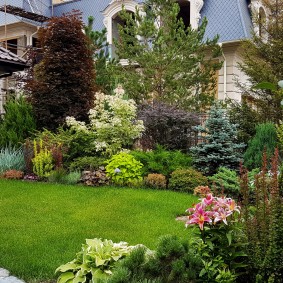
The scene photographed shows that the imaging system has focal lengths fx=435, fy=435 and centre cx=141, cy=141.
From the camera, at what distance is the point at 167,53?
13836 millimetres

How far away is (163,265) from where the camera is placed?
3.32 metres

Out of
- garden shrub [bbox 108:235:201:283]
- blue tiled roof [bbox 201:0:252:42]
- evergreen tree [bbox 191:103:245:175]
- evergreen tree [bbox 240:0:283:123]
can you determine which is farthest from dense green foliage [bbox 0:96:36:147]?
garden shrub [bbox 108:235:201:283]

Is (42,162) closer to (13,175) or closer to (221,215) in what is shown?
(13,175)

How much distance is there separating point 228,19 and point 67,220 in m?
11.8

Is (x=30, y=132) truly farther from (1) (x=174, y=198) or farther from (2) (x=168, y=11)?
(2) (x=168, y=11)

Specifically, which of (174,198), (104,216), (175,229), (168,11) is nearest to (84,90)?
(168,11)

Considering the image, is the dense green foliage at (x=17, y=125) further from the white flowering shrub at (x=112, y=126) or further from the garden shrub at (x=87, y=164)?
the garden shrub at (x=87, y=164)

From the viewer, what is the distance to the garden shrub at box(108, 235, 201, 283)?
10.5 ft

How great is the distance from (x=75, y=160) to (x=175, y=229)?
17.3 ft

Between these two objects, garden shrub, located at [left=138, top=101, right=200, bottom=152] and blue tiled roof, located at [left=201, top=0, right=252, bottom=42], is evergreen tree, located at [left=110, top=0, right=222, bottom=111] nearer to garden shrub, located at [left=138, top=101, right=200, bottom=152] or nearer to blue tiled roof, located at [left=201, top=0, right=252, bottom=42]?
blue tiled roof, located at [left=201, top=0, right=252, bottom=42]

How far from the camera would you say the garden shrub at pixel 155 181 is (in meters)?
9.38

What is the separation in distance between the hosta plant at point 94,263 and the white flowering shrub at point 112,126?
6653 millimetres

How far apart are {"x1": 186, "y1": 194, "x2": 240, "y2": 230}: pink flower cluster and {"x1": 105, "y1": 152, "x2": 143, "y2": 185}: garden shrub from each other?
19.3 feet

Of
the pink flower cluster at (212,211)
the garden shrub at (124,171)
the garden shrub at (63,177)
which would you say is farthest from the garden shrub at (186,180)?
the pink flower cluster at (212,211)
